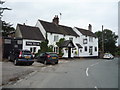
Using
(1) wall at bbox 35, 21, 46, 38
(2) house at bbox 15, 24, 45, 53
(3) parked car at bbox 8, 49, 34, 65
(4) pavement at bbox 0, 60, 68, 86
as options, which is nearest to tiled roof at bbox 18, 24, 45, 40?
(2) house at bbox 15, 24, 45, 53

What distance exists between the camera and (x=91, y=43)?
5244 centimetres

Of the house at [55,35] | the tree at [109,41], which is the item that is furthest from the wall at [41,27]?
the tree at [109,41]

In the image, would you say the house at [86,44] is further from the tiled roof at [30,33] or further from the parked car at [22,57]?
the parked car at [22,57]

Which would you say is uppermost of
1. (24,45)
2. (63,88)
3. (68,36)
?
(68,36)

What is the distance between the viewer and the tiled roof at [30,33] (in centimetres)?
3394

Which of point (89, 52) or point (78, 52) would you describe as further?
point (89, 52)

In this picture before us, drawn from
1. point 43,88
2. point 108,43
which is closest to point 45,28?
point 43,88

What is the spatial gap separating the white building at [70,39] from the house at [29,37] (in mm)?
2446

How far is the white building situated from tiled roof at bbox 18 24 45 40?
1.43 metres

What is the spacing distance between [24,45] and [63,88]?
82.5 feet

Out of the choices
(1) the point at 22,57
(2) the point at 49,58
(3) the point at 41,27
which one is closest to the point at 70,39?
(3) the point at 41,27

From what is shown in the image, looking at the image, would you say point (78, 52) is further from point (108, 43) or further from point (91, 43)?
point (108, 43)

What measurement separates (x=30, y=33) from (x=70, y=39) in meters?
12.9

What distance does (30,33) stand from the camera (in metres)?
35.6
